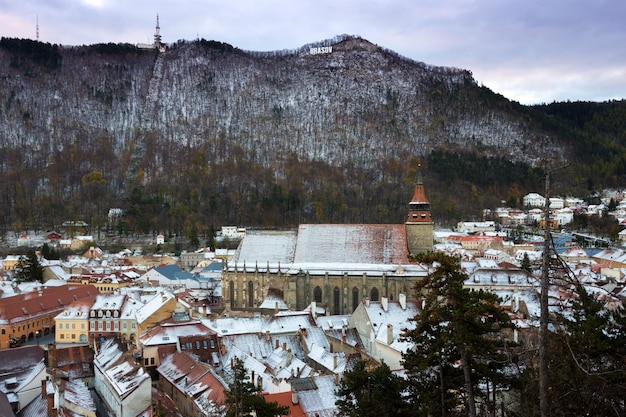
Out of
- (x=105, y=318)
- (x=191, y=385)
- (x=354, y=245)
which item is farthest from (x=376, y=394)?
(x=354, y=245)

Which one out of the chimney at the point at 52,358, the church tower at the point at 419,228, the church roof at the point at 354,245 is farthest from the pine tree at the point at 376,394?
the church tower at the point at 419,228

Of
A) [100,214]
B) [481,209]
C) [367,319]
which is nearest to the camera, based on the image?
[367,319]

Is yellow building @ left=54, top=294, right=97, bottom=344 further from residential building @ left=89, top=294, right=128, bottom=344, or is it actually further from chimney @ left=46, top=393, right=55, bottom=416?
chimney @ left=46, top=393, right=55, bottom=416

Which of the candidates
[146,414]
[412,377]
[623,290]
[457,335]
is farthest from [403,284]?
[457,335]

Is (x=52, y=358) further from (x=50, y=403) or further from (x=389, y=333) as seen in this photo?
(x=389, y=333)

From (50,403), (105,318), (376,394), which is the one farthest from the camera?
(105,318)

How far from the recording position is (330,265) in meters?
57.6

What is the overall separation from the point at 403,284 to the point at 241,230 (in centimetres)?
8102

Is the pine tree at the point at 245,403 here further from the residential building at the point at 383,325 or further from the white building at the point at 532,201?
the white building at the point at 532,201

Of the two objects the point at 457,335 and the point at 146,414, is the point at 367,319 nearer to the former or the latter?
the point at 146,414

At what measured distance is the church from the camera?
55125 mm

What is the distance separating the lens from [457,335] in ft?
57.9

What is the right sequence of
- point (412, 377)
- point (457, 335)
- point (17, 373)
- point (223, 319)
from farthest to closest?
point (223, 319)
point (17, 373)
point (412, 377)
point (457, 335)

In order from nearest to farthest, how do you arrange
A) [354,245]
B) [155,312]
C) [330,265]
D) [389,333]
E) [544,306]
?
[544,306], [389,333], [155,312], [330,265], [354,245]
